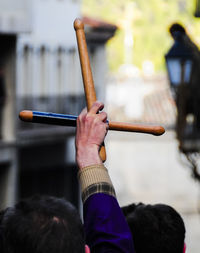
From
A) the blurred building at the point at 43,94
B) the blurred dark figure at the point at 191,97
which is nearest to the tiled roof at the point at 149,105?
the blurred building at the point at 43,94

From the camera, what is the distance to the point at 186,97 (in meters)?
9.52

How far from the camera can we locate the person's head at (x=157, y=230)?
2918 millimetres

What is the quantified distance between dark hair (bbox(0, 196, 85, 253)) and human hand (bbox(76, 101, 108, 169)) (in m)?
0.17

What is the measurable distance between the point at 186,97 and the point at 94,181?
23.7ft

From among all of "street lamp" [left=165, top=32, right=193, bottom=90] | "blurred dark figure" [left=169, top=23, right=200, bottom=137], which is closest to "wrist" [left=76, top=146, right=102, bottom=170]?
"blurred dark figure" [left=169, top=23, right=200, bottom=137]

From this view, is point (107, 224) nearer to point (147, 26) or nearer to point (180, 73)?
point (180, 73)

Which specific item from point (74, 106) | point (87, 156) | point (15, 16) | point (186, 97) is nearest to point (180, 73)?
point (186, 97)

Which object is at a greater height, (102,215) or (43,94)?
(102,215)

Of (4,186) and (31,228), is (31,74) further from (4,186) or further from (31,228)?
(31,228)

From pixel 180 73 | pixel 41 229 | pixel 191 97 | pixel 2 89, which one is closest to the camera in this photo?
pixel 41 229

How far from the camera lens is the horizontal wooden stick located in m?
2.29

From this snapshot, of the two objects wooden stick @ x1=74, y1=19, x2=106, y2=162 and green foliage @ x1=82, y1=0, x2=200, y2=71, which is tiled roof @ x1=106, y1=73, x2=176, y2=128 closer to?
green foliage @ x1=82, y1=0, x2=200, y2=71

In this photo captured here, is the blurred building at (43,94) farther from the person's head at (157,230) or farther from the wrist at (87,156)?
the wrist at (87,156)

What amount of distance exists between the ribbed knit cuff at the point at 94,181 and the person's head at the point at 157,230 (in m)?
0.59
